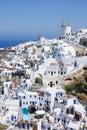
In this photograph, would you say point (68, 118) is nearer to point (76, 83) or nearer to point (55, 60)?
point (76, 83)

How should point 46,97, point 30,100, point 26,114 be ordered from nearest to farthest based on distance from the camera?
point 26,114 < point 46,97 < point 30,100

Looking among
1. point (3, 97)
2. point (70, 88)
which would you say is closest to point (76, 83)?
point (70, 88)

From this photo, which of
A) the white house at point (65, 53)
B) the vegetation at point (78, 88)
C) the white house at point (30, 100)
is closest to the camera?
the vegetation at point (78, 88)

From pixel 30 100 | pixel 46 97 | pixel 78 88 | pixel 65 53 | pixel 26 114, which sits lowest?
pixel 26 114

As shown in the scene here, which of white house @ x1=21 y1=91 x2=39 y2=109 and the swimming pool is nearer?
the swimming pool

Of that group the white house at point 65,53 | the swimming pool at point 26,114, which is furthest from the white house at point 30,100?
the white house at point 65,53

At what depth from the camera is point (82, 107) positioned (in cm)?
2600

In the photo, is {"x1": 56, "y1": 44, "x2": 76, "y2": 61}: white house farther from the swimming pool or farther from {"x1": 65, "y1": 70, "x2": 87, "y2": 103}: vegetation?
the swimming pool

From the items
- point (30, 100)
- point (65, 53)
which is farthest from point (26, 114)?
point (65, 53)

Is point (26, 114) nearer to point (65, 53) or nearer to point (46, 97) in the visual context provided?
point (46, 97)

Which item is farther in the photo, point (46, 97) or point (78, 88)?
point (78, 88)

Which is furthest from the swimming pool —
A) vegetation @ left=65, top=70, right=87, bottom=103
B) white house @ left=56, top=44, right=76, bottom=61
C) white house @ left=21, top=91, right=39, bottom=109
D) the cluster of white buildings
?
white house @ left=56, top=44, right=76, bottom=61

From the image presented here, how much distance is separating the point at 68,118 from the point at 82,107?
5.78 ft

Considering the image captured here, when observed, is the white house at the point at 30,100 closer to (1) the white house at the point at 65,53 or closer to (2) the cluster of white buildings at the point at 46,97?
(2) the cluster of white buildings at the point at 46,97
